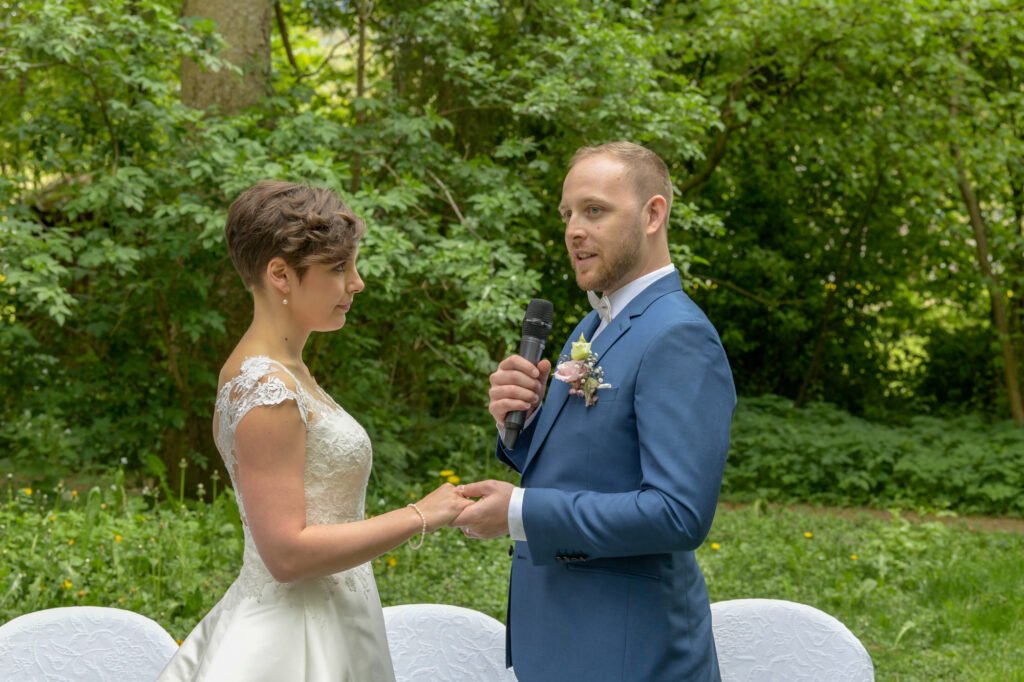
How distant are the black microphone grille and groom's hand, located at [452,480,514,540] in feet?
1.33

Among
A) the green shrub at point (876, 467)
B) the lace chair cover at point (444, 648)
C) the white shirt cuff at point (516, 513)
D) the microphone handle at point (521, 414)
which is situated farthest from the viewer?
the green shrub at point (876, 467)

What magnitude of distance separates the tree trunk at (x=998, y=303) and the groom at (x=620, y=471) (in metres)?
9.91

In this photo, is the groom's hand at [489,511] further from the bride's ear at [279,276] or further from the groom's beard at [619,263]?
the bride's ear at [279,276]

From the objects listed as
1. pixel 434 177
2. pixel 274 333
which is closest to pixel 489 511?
pixel 274 333

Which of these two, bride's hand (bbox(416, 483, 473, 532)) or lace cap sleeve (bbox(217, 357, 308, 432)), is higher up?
lace cap sleeve (bbox(217, 357, 308, 432))

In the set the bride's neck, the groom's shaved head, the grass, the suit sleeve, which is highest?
the groom's shaved head

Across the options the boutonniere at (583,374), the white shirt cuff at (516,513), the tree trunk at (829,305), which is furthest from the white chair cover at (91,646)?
the tree trunk at (829,305)

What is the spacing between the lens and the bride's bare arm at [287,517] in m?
2.33

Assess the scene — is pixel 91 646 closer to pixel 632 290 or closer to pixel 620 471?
pixel 620 471

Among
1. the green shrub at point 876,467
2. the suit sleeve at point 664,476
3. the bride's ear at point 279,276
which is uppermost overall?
the bride's ear at point 279,276

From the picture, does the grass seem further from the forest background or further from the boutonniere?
the boutonniere

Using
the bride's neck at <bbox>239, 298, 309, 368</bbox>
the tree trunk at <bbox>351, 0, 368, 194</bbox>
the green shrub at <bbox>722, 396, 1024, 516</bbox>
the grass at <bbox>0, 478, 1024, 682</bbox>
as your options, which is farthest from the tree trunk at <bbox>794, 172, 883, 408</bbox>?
the bride's neck at <bbox>239, 298, 309, 368</bbox>

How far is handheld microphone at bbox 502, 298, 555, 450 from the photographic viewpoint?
2.53 metres

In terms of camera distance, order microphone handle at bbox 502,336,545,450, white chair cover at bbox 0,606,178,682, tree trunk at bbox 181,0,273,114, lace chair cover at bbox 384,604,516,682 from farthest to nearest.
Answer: tree trunk at bbox 181,0,273,114, lace chair cover at bbox 384,604,516,682, white chair cover at bbox 0,606,178,682, microphone handle at bbox 502,336,545,450
